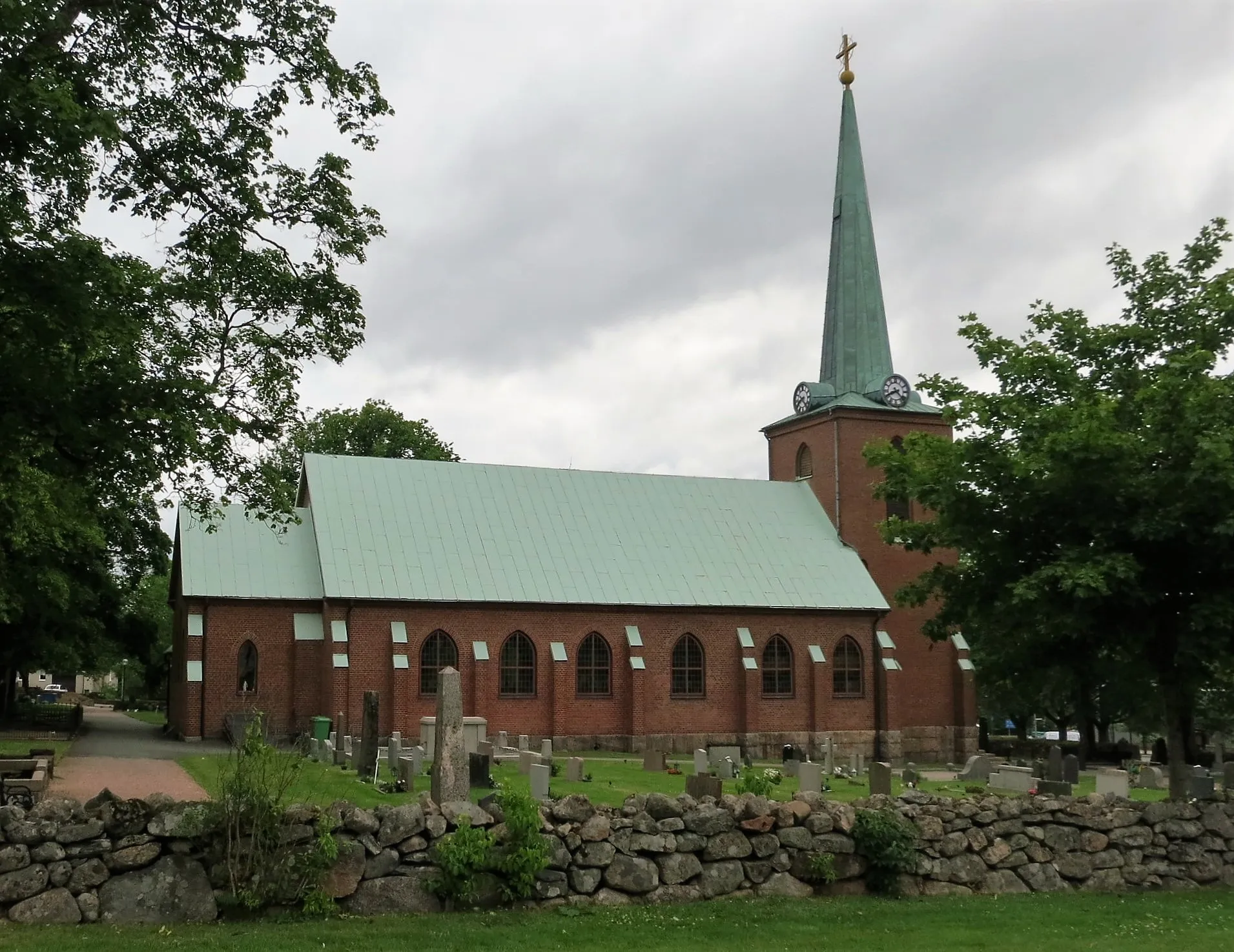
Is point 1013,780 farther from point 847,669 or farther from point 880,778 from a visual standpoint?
point 847,669

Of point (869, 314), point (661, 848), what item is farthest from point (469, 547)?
point (661, 848)

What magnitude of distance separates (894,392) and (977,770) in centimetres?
1641

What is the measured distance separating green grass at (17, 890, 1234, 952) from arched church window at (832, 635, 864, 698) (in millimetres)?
26846

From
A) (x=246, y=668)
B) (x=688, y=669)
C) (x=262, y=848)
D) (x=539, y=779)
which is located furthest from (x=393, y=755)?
(x=262, y=848)

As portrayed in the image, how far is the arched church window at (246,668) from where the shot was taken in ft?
114

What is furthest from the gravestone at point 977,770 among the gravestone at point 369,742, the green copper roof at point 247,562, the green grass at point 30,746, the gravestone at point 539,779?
the green grass at point 30,746

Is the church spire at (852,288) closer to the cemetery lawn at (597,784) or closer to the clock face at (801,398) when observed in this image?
the clock face at (801,398)

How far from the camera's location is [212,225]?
14.6 m

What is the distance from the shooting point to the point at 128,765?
2708 cm

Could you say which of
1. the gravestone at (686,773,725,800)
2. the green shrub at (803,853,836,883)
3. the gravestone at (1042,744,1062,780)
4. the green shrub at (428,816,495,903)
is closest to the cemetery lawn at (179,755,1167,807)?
the gravestone at (1042,744,1062,780)

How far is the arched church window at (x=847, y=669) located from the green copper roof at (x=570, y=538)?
4.81ft

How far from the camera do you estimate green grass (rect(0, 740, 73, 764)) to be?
26.5 m

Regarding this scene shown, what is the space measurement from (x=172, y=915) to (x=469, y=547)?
87.5 feet

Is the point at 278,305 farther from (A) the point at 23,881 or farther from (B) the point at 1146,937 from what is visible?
(B) the point at 1146,937
